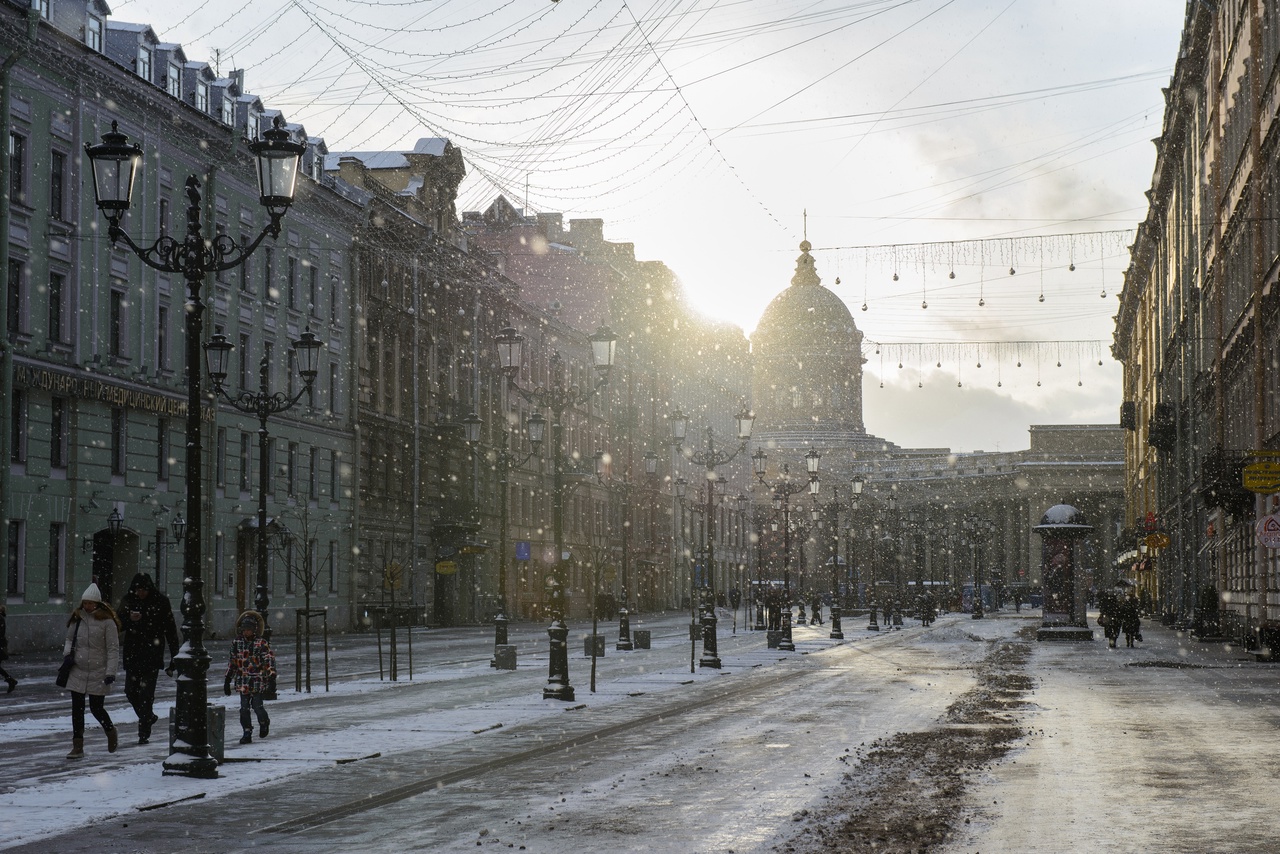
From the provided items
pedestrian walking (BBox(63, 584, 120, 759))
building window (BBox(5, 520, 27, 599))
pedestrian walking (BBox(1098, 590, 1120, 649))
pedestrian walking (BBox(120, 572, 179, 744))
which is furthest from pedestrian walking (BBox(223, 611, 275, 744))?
pedestrian walking (BBox(1098, 590, 1120, 649))

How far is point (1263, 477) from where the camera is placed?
3064cm

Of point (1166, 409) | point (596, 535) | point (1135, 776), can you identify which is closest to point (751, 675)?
point (1135, 776)

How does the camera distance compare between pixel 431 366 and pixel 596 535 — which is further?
pixel 596 535

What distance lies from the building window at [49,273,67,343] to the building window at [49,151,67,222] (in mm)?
1495

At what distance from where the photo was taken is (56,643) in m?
40.2

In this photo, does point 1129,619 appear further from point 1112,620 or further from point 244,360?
point 244,360

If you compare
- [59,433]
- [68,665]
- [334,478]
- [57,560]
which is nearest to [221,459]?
[334,478]

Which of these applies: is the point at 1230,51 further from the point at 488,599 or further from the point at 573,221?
the point at 573,221

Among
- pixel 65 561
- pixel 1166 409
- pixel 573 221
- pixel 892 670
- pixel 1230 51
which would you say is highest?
pixel 573 221

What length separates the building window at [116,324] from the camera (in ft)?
143

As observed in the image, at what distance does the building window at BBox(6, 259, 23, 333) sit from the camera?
1545 inches

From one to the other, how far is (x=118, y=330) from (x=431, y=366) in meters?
23.7

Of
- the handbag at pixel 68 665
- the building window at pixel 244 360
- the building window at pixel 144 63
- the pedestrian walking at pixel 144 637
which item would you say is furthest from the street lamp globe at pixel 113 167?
the building window at pixel 244 360

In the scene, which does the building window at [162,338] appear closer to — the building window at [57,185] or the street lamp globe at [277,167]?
the building window at [57,185]
